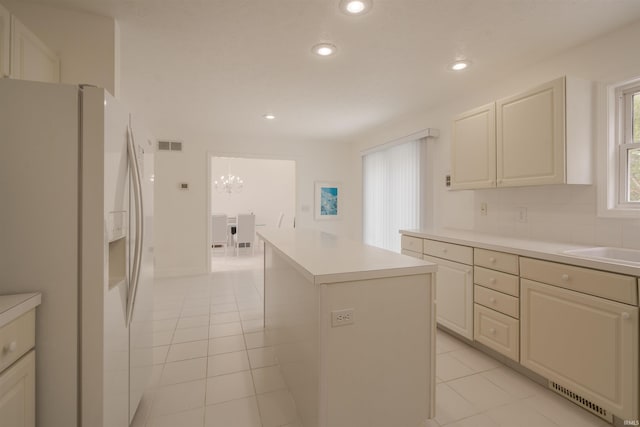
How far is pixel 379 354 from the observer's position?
4.51ft

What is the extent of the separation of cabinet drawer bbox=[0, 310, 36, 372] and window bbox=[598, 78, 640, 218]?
3233mm

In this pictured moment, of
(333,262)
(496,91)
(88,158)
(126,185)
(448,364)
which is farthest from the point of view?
(496,91)

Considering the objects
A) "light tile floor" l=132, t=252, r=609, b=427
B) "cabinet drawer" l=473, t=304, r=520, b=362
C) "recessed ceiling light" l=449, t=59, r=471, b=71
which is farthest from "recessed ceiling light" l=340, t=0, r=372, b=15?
"light tile floor" l=132, t=252, r=609, b=427

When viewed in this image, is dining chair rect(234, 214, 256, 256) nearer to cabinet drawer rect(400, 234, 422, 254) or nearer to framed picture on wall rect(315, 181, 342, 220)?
framed picture on wall rect(315, 181, 342, 220)

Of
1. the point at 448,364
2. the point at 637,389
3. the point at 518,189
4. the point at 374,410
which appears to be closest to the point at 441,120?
the point at 518,189

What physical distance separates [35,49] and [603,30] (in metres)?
3.56

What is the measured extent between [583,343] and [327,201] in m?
4.49

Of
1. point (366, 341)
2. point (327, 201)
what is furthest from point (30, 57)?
point (327, 201)

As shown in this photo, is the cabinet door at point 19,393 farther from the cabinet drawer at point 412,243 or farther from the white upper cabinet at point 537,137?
the white upper cabinet at point 537,137

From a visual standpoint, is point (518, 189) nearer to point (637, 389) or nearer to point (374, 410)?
point (637, 389)

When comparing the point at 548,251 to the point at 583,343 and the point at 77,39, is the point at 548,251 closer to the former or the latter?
the point at 583,343

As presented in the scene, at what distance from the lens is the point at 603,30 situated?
81.7 inches

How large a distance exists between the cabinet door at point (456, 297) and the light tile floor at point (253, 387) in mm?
181

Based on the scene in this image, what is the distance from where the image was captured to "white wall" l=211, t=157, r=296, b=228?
29.6ft
